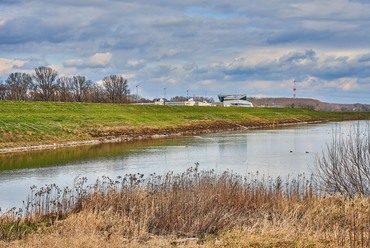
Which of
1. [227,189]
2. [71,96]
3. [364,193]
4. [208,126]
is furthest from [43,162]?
[71,96]

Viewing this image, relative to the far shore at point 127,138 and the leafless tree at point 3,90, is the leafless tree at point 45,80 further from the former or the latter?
the far shore at point 127,138

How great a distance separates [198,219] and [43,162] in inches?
862

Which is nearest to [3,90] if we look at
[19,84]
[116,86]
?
[19,84]

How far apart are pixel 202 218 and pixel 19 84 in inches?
4552

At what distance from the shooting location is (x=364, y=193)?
56.6 feet

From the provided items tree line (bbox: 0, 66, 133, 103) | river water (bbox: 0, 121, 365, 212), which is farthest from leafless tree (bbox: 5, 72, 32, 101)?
river water (bbox: 0, 121, 365, 212)

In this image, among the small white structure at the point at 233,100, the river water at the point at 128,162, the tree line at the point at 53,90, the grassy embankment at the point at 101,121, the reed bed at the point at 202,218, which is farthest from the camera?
the small white structure at the point at 233,100

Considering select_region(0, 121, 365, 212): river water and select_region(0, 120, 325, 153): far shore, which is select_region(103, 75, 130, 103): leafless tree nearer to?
select_region(0, 120, 325, 153): far shore

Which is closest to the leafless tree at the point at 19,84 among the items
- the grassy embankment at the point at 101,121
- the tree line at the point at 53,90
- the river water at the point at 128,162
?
the tree line at the point at 53,90

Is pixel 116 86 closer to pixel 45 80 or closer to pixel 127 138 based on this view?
pixel 45 80

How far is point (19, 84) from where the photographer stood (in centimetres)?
12038

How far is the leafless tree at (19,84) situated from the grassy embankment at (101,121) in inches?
1782

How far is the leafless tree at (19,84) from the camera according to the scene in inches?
4572

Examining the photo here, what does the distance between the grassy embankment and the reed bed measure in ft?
67.6
